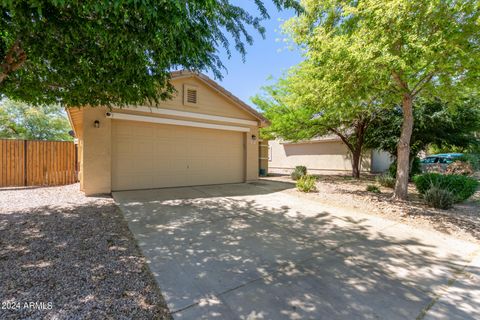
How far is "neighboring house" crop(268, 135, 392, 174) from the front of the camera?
17109 millimetres

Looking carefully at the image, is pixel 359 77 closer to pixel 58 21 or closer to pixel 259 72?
pixel 58 21

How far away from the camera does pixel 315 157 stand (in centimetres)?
1912

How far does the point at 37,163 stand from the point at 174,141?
6.17 meters

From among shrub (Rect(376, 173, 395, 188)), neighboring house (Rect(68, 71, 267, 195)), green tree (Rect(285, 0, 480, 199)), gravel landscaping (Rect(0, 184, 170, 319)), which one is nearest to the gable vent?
neighboring house (Rect(68, 71, 267, 195))

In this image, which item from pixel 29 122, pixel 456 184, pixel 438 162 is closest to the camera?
pixel 456 184

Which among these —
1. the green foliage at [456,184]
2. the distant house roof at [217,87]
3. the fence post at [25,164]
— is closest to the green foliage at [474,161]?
the green foliage at [456,184]

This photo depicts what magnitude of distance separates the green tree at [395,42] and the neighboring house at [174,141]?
4.51 meters

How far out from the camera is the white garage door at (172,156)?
25.3ft

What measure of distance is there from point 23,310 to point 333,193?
8.23 m

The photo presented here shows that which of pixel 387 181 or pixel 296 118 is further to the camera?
pixel 296 118

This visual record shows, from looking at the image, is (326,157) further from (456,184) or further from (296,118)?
(456,184)

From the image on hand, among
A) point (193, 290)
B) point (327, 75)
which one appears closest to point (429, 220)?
point (327, 75)

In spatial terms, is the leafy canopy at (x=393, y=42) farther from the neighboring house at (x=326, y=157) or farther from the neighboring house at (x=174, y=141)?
the neighboring house at (x=326, y=157)

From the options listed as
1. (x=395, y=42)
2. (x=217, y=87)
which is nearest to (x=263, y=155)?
(x=217, y=87)
